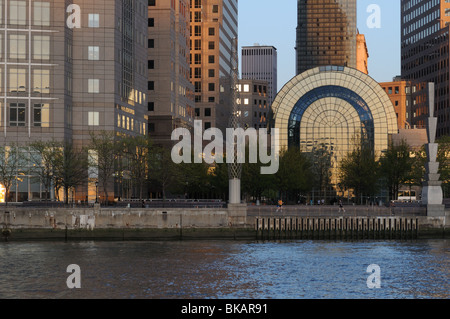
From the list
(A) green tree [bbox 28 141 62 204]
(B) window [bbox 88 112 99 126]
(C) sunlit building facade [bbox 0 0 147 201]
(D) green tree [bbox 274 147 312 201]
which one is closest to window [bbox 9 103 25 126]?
(C) sunlit building facade [bbox 0 0 147 201]

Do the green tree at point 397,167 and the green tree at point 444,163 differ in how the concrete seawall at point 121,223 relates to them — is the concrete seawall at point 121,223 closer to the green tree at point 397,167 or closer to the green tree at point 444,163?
the green tree at point 397,167

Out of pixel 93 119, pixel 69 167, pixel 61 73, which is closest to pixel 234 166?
pixel 69 167

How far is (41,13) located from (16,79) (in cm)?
1065

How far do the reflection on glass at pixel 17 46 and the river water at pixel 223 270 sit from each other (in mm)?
44245

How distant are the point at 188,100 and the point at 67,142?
210 ft

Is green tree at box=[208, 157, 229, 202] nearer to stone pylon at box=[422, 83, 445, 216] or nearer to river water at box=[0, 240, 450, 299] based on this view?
stone pylon at box=[422, 83, 445, 216]

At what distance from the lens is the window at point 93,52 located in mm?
126169

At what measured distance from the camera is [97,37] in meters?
126

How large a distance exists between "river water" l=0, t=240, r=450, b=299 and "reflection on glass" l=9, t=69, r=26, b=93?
139ft

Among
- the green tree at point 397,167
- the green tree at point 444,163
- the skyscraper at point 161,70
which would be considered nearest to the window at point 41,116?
the skyscraper at point 161,70

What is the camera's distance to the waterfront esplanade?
545 ft

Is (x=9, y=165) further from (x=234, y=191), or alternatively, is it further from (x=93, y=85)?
(x=234, y=191)
